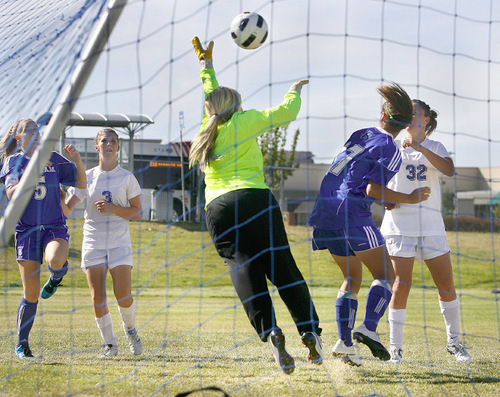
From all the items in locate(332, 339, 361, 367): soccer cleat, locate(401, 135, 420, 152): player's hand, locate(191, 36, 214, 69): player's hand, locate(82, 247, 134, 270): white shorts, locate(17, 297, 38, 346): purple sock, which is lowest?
locate(332, 339, 361, 367): soccer cleat

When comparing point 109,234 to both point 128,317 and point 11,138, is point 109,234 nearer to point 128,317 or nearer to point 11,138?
point 128,317

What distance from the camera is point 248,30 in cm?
438

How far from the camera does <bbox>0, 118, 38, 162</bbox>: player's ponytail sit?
15.6 ft

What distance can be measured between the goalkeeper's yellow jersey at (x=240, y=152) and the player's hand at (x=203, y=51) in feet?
1.75

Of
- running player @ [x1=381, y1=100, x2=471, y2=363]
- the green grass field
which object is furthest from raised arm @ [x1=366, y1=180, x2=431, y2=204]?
the green grass field

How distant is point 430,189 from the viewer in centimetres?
485

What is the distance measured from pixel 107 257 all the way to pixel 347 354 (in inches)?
77.8

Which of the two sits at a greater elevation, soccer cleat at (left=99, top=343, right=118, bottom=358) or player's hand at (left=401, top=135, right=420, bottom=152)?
player's hand at (left=401, top=135, right=420, bottom=152)

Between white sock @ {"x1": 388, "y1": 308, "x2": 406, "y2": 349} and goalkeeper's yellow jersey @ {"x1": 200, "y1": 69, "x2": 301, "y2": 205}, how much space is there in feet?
4.81

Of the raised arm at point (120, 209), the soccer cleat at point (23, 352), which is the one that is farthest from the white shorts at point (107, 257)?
the soccer cleat at point (23, 352)

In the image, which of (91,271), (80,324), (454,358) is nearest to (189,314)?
(80,324)

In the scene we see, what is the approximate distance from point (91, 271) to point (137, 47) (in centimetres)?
186

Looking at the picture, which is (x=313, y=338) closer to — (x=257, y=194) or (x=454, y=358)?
(x=257, y=194)

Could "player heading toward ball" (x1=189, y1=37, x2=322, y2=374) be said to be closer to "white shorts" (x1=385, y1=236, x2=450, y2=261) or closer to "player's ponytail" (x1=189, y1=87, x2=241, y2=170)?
"player's ponytail" (x1=189, y1=87, x2=241, y2=170)
